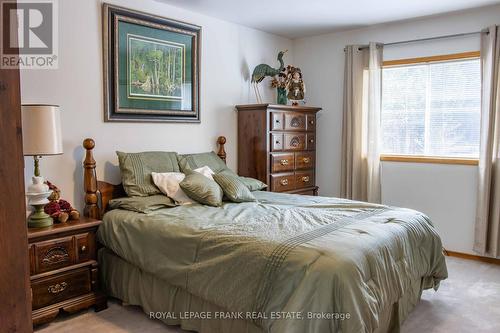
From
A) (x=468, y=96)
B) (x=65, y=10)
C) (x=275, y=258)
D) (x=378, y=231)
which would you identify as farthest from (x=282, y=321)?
(x=468, y=96)

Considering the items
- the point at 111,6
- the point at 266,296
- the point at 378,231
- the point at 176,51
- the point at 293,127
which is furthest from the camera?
the point at 293,127

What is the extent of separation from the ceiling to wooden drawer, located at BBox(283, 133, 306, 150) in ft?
3.98

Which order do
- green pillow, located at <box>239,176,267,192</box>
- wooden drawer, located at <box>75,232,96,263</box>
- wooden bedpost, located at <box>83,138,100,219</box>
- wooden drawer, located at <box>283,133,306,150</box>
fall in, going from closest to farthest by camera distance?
wooden drawer, located at <box>75,232,96,263</box>
wooden bedpost, located at <box>83,138,100,219</box>
green pillow, located at <box>239,176,267,192</box>
wooden drawer, located at <box>283,133,306,150</box>

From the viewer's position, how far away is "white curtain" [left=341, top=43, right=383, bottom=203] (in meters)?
4.37

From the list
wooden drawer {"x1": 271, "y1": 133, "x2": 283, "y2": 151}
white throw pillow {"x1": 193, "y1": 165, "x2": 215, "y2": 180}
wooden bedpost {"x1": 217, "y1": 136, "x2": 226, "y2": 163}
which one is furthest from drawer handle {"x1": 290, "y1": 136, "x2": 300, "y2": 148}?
white throw pillow {"x1": 193, "y1": 165, "x2": 215, "y2": 180}

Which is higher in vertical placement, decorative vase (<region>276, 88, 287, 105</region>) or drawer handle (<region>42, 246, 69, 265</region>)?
decorative vase (<region>276, 88, 287, 105</region>)

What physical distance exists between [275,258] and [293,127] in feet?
8.52

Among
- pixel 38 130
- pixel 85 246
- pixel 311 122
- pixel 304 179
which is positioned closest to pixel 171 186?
pixel 85 246

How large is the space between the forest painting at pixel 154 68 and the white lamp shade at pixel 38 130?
956mm

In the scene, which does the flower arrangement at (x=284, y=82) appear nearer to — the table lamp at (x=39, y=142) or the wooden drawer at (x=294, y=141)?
the wooden drawer at (x=294, y=141)

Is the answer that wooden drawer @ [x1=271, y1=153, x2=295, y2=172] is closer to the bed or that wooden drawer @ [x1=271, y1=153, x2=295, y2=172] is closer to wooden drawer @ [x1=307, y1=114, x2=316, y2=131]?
wooden drawer @ [x1=307, y1=114, x2=316, y2=131]

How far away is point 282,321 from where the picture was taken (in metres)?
1.84

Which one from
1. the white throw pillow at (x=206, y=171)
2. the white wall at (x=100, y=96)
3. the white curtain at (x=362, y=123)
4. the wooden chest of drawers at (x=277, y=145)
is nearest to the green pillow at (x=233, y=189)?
the white throw pillow at (x=206, y=171)

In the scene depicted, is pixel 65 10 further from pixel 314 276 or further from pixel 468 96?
pixel 468 96
